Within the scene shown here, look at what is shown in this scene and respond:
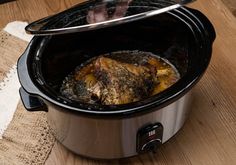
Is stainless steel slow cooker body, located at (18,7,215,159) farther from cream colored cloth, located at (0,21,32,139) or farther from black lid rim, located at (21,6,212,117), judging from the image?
cream colored cloth, located at (0,21,32,139)

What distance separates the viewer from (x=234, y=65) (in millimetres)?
1091

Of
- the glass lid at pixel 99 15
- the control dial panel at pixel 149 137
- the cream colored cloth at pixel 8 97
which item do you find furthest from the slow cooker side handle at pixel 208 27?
the cream colored cloth at pixel 8 97

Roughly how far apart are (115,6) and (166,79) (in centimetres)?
26

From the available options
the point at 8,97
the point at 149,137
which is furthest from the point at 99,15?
the point at 8,97

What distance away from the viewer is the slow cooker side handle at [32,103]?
0.82 m

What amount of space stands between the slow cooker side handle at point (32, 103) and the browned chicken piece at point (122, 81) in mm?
142

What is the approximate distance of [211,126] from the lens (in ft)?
3.15

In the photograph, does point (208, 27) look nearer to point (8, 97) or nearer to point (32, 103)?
point (32, 103)

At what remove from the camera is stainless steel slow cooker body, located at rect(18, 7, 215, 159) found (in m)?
0.75

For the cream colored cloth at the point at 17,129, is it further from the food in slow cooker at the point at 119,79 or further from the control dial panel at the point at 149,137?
the control dial panel at the point at 149,137

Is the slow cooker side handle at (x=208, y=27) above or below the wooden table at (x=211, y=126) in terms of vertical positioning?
above

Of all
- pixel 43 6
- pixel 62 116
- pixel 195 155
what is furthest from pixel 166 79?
pixel 43 6

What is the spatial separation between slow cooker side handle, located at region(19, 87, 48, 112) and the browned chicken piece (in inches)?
5.6

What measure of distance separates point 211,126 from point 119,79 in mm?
271
